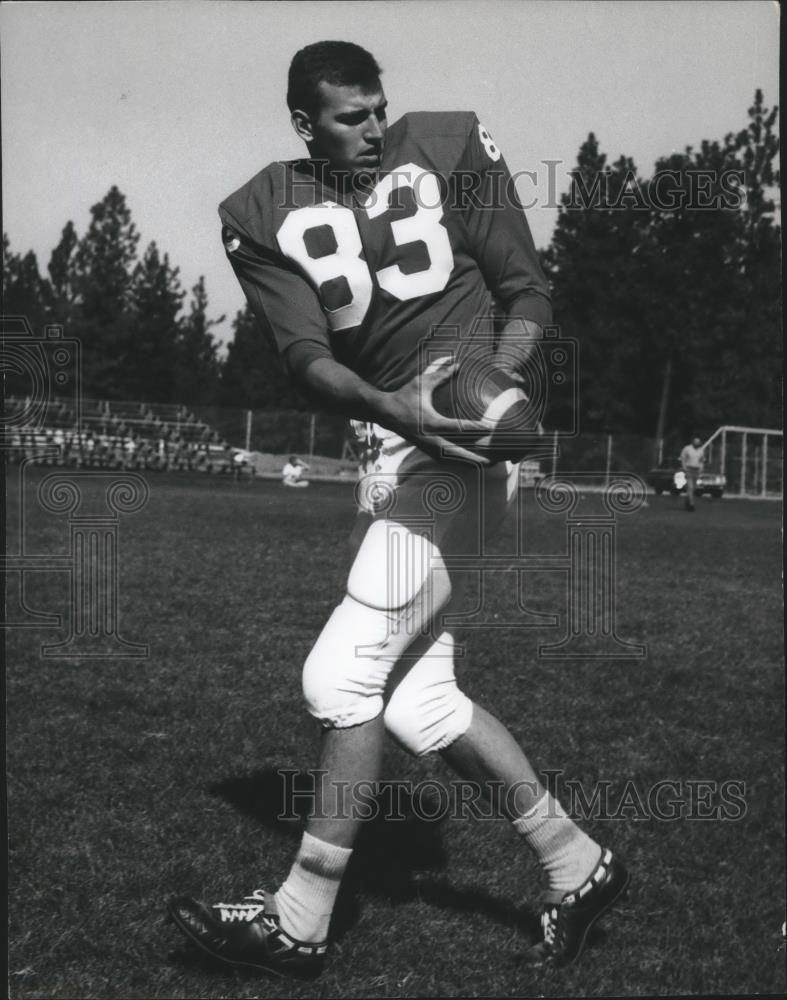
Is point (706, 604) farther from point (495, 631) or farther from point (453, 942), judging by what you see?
point (453, 942)

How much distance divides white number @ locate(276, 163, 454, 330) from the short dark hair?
0.69 ft

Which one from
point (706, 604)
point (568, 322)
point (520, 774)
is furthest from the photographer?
point (568, 322)

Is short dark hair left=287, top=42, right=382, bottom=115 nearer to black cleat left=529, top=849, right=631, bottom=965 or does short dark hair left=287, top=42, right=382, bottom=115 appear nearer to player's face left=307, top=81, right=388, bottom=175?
player's face left=307, top=81, right=388, bottom=175

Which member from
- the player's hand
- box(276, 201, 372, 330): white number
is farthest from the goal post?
the player's hand

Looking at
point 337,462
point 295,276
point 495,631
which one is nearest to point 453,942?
point 295,276

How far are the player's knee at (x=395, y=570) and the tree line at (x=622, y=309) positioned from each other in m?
38.9

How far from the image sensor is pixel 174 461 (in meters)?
35.9

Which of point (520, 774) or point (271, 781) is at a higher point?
point (520, 774)

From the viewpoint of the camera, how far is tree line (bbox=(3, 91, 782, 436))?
1697 inches

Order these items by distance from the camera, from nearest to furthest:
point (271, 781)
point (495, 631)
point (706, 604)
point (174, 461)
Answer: point (271, 781) < point (495, 631) < point (706, 604) < point (174, 461)

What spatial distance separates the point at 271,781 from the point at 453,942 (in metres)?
1.26

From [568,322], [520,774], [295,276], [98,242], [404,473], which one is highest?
[98,242]

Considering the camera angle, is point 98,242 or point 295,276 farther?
point 98,242

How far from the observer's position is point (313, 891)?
2457 mm
